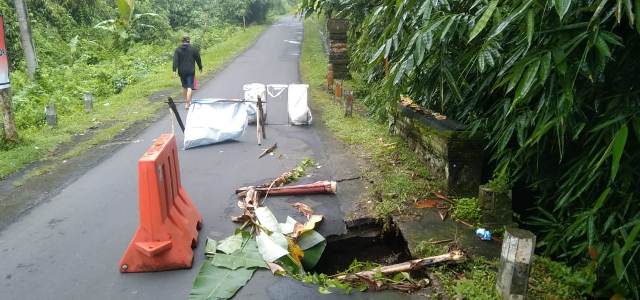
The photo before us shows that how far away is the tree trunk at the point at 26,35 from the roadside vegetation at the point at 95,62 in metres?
0.54

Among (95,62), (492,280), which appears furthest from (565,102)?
(95,62)

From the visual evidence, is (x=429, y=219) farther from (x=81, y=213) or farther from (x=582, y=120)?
(x=81, y=213)

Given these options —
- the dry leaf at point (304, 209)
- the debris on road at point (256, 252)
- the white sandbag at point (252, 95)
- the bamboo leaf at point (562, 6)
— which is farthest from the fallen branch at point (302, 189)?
the white sandbag at point (252, 95)

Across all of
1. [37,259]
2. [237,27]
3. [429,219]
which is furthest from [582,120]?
[237,27]

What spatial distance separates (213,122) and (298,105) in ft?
6.70

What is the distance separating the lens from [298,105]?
9.99 meters

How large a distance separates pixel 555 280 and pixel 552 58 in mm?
1770

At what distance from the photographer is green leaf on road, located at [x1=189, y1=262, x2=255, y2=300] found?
3.89 meters

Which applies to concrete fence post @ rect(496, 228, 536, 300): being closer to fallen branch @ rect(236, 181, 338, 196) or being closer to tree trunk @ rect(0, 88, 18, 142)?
fallen branch @ rect(236, 181, 338, 196)

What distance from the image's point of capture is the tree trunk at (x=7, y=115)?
8.34 metres

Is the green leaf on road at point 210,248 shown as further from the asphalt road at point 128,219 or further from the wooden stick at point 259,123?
the wooden stick at point 259,123

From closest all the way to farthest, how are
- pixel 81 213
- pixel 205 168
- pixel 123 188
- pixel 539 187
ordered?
pixel 539 187, pixel 81 213, pixel 123 188, pixel 205 168

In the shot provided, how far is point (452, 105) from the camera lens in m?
6.19

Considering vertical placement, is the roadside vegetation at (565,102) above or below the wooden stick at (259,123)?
above
